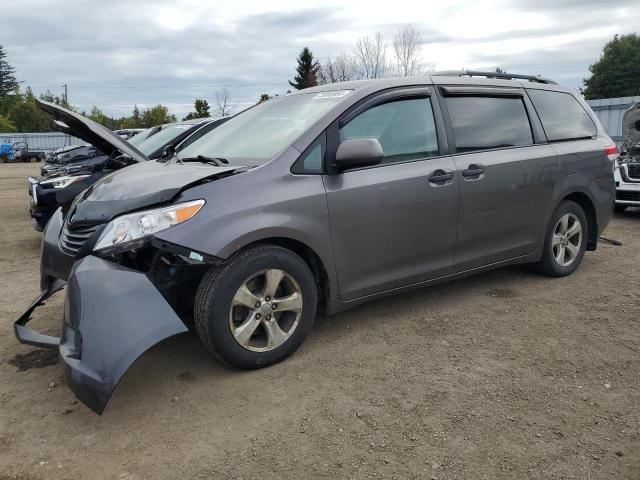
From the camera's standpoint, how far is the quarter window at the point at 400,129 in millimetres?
3744

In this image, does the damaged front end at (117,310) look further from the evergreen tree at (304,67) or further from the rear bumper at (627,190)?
the evergreen tree at (304,67)

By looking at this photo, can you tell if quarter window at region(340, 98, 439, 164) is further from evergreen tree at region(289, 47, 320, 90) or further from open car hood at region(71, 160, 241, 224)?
evergreen tree at region(289, 47, 320, 90)

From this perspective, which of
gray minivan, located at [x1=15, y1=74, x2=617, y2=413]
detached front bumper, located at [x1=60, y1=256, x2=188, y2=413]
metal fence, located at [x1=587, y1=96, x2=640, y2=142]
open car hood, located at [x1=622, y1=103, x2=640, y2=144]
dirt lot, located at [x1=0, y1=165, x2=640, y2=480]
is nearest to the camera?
dirt lot, located at [x1=0, y1=165, x2=640, y2=480]

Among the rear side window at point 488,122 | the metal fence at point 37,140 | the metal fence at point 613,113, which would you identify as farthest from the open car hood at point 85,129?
the metal fence at point 37,140

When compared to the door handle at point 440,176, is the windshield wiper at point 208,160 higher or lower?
higher

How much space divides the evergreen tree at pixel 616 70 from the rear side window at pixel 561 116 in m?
45.6

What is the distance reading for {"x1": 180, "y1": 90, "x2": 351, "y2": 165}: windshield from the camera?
3613 mm

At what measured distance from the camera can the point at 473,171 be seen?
417 centimetres

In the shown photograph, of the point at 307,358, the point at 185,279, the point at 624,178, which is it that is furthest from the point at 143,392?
the point at 624,178

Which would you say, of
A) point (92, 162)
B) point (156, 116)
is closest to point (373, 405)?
point (92, 162)

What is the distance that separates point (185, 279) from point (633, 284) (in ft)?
13.4

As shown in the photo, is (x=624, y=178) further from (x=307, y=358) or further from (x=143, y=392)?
(x=143, y=392)

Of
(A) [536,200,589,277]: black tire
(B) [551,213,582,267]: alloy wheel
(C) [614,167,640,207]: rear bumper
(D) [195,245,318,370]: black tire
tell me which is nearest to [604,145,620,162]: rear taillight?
(A) [536,200,589,277]: black tire

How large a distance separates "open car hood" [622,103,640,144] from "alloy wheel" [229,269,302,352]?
7965 mm
